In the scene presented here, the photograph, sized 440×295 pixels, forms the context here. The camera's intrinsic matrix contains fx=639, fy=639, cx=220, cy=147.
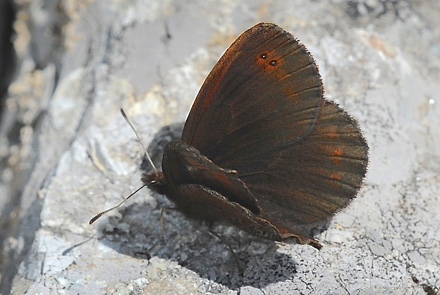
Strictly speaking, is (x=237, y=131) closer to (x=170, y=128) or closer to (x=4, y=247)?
(x=170, y=128)

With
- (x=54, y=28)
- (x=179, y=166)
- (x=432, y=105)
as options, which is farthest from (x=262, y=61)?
(x=54, y=28)

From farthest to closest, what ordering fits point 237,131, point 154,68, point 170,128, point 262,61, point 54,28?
point 54,28
point 154,68
point 170,128
point 237,131
point 262,61

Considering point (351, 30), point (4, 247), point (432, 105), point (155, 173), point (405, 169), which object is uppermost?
point (351, 30)

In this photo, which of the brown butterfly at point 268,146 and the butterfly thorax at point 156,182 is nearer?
the brown butterfly at point 268,146

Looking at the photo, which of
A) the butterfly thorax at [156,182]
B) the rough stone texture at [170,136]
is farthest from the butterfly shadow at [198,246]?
the butterfly thorax at [156,182]

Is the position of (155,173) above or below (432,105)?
below

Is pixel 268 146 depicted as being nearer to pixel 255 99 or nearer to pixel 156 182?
pixel 255 99

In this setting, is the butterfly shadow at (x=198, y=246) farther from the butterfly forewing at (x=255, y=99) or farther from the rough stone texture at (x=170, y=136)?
the butterfly forewing at (x=255, y=99)

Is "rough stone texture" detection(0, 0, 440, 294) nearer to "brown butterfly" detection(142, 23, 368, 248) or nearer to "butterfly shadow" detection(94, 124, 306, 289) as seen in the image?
"butterfly shadow" detection(94, 124, 306, 289)
